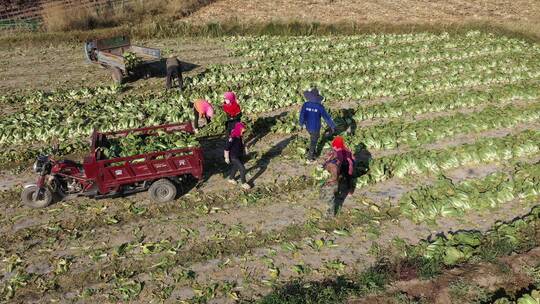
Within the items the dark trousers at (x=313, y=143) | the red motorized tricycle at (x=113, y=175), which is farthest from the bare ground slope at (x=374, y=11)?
the red motorized tricycle at (x=113, y=175)

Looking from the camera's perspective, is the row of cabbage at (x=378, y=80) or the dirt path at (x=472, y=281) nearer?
the dirt path at (x=472, y=281)

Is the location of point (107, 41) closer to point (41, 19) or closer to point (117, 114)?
point (117, 114)

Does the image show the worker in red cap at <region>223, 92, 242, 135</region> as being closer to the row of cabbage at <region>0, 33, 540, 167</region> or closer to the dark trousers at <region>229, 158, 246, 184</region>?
the dark trousers at <region>229, 158, 246, 184</region>

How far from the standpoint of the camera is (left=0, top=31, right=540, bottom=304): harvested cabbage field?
27.2ft

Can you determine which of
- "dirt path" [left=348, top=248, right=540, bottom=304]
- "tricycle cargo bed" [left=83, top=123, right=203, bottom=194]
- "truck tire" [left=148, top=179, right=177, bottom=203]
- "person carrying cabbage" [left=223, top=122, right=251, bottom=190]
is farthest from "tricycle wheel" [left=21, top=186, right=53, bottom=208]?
"dirt path" [left=348, top=248, right=540, bottom=304]

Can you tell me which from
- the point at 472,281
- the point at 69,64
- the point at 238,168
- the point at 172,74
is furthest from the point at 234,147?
the point at 69,64

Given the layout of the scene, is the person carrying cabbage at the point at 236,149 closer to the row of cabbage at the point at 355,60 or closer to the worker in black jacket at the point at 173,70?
the worker in black jacket at the point at 173,70

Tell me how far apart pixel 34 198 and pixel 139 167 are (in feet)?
9.15

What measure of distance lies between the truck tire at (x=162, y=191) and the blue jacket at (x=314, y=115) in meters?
4.04

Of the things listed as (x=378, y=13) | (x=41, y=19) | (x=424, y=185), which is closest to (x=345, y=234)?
(x=424, y=185)

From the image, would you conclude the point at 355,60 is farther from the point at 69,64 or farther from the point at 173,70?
the point at 69,64

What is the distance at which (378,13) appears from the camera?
3250cm

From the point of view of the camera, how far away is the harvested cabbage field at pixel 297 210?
27.2 ft

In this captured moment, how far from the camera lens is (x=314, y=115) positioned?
474 inches
